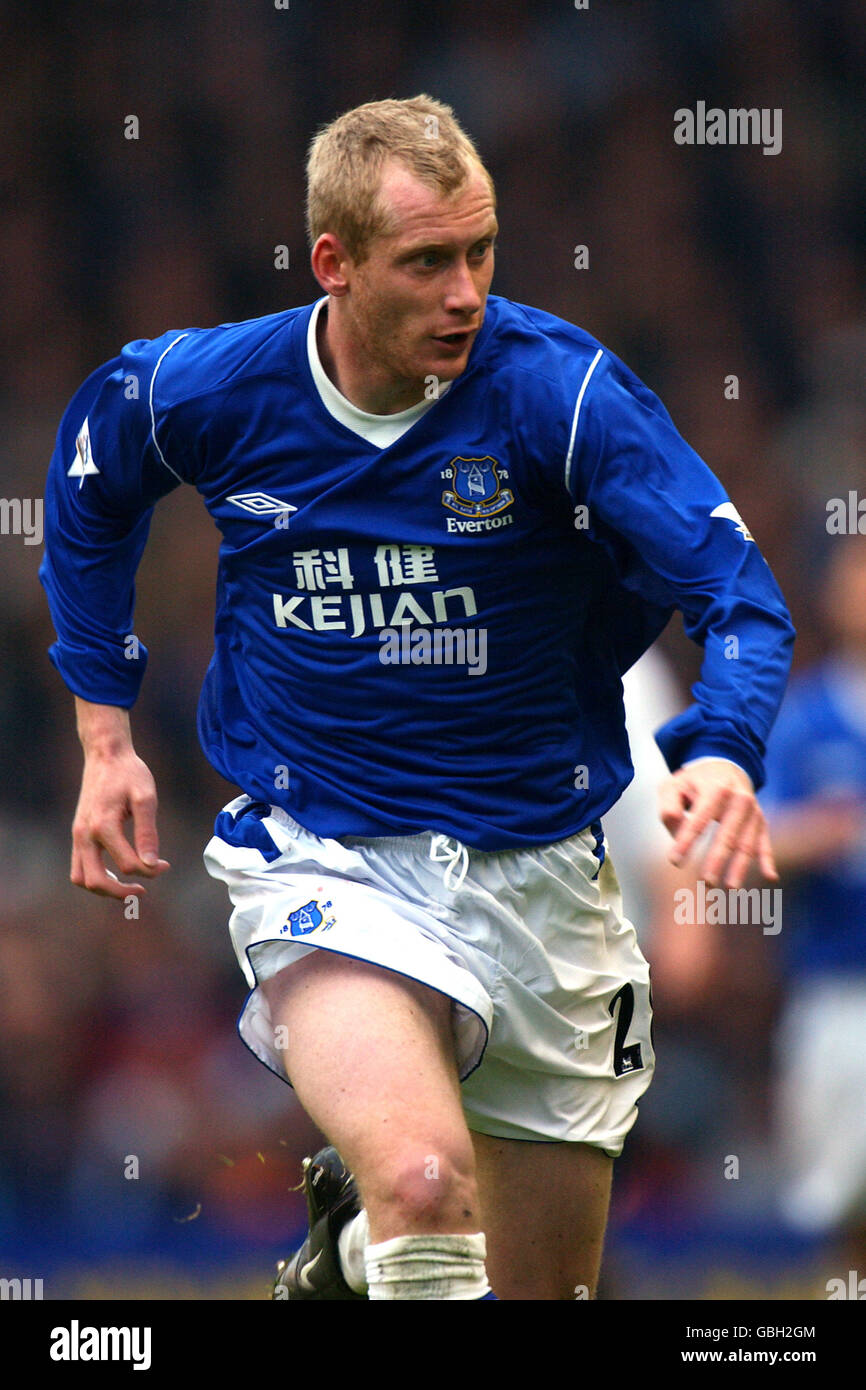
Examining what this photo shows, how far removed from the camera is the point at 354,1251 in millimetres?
4105

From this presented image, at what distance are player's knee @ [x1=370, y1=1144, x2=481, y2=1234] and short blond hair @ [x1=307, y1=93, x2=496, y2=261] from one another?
152 centimetres

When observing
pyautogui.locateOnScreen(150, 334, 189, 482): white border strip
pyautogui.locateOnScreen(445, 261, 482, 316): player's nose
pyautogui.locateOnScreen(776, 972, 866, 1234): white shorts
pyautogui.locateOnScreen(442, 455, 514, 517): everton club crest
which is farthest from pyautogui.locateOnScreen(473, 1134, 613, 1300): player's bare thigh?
pyautogui.locateOnScreen(776, 972, 866, 1234): white shorts

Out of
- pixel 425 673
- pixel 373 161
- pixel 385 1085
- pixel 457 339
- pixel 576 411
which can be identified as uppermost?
pixel 373 161

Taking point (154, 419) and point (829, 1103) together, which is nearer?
point (154, 419)

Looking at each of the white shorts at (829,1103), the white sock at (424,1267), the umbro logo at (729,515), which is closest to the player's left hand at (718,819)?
the umbro logo at (729,515)

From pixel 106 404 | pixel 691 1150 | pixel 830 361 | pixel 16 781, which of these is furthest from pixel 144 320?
pixel 106 404

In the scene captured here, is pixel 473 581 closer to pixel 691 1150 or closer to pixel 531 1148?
pixel 531 1148

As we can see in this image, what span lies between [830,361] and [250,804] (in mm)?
5340

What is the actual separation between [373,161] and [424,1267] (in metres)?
1.84

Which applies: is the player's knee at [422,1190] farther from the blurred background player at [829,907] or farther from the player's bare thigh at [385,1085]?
the blurred background player at [829,907]

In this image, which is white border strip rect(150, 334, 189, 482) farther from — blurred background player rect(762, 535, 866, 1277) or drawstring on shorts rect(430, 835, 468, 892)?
blurred background player rect(762, 535, 866, 1277)

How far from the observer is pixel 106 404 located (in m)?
3.91

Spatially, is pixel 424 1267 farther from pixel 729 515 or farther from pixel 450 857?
pixel 729 515

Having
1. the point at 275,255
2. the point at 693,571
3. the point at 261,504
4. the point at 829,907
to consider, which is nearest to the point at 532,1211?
the point at 693,571
